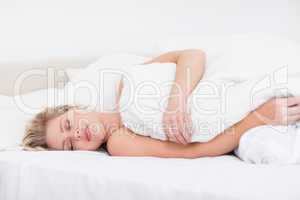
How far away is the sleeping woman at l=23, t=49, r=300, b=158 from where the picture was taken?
1.18m

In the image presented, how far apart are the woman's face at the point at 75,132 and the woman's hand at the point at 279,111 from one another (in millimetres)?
475

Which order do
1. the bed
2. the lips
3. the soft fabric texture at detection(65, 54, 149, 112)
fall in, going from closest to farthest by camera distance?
the bed → the lips → the soft fabric texture at detection(65, 54, 149, 112)

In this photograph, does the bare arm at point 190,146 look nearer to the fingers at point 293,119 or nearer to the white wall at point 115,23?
the fingers at point 293,119

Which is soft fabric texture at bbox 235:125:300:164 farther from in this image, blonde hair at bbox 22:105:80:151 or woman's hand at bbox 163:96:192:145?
blonde hair at bbox 22:105:80:151

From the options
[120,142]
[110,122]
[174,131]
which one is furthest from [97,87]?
[174,131]

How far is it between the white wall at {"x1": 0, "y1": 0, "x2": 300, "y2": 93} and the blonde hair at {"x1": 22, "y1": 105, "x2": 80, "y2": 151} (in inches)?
20.5

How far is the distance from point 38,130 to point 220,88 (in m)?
0.58

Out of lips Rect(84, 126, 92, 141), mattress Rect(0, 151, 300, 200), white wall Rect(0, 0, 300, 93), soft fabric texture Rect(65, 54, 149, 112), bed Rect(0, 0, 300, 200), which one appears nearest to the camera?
mattress Rect(0, 151, 300, 200)

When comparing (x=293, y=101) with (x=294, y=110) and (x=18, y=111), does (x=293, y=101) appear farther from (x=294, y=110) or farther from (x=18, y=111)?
(x=18, y=111)

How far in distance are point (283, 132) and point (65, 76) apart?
1029 mm

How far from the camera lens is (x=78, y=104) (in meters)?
1.52

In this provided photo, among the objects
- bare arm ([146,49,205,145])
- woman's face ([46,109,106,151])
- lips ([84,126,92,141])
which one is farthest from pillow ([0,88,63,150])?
bare arm ([146,49,205,145])

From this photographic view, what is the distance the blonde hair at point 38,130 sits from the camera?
1319mm

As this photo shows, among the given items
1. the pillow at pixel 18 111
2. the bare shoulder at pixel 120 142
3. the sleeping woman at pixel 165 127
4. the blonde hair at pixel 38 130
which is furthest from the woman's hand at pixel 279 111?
the pillow at pixel 18 111
